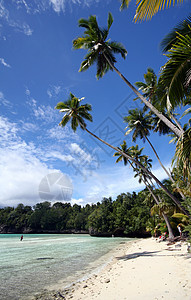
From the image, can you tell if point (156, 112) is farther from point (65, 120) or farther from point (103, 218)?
point (103, 218)

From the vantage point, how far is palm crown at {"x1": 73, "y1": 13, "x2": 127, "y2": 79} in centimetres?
1073

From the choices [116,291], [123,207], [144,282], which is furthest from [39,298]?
[123,207]

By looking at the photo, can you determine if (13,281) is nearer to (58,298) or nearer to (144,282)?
(58,298)

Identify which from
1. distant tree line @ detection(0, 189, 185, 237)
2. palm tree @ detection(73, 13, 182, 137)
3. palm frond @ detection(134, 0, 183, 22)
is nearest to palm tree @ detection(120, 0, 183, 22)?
palm frond @ detection(134, 0, 183, 22)

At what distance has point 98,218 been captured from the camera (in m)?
59.6

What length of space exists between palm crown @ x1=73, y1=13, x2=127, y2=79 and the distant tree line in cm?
1817

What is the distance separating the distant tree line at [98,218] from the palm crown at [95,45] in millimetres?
18169

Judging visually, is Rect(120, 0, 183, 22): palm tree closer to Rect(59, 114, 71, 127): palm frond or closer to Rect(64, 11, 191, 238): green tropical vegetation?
Rect(64, 11, 191, 238): green tropical vegetation

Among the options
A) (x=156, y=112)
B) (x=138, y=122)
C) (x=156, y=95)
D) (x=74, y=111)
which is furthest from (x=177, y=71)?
(x=138, y=122)

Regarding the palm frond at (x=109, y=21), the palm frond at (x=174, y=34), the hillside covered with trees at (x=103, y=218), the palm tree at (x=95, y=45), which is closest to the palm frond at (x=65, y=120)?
the palm tree at (x=95, y=45)

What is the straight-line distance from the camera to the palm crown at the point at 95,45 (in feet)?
35.2

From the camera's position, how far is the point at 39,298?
5875 millimetres

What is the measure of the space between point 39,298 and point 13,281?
3.39m

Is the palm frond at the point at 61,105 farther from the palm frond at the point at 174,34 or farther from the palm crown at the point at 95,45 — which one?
the palm frond at the point at 174,34
